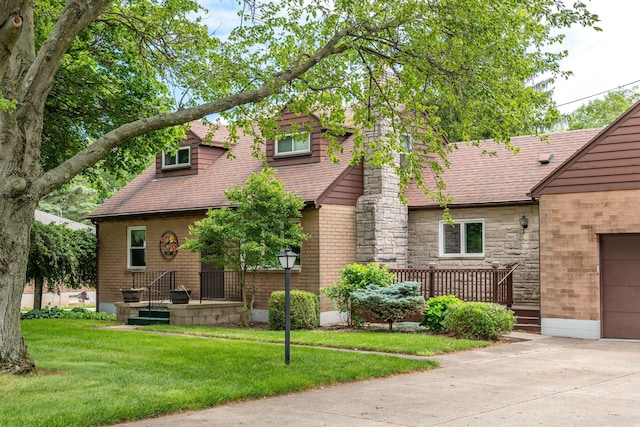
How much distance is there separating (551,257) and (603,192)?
73.4 inches

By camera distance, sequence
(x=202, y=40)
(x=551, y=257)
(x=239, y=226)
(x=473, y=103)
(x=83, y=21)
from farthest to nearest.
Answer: (x=239, y=226) → (x=551, y=257) → (x=202, y=40) → (x=473, y=103) → (x=83, y=21)

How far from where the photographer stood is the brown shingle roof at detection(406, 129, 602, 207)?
19609mm

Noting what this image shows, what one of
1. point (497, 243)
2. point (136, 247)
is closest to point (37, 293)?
point (136, 247)

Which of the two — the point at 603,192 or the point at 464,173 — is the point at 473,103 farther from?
the point at 464,173

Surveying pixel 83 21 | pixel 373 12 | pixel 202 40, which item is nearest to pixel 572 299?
pixel 373 12

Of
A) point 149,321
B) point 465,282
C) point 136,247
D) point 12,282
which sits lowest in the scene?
point 149,321

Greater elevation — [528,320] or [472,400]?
[528,320]

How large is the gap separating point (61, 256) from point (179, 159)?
5017mm

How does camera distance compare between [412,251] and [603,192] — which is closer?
[603,192]

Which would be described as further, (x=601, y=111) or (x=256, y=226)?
(x=601, y=111)

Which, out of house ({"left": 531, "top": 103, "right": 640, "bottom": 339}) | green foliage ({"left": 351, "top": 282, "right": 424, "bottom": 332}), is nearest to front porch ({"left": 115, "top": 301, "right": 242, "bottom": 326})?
green foliage ({"left": 351, "top": 282, "right": 424, "bottom": 332})

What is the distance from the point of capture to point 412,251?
21.1 metres

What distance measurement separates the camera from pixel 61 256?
23.5m

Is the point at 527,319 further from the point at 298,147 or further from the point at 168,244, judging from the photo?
the point at 168,244
